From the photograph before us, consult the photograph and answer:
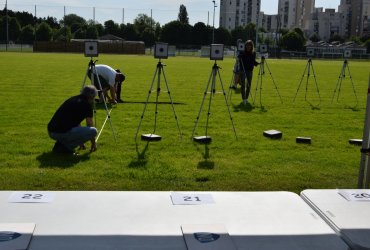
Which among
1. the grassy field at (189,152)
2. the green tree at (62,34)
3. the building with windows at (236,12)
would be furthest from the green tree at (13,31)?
the grassy field at (189,152)

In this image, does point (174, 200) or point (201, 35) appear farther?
point (201, 35)

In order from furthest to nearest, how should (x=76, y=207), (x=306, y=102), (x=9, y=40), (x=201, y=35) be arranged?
(x=201, y=35), (x=9, y=40), (x=306, y=102), (x=76, y=207)

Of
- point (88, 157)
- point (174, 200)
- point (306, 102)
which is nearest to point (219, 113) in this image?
point (306, 102)

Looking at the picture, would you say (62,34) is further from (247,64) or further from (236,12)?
(247,64)

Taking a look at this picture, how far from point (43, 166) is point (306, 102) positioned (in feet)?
34.7

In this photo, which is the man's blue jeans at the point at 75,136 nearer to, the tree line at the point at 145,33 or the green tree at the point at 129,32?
the tree line at the point at 145,33

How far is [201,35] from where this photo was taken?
271ft

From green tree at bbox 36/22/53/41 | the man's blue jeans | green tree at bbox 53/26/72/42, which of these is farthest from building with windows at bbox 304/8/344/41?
the man's blue jeans

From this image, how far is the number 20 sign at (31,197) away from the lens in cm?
311

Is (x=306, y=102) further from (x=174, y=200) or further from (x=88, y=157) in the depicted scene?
(x=174, y=200)

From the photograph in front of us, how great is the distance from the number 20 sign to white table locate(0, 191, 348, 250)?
0.05 meters

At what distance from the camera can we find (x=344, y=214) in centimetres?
296

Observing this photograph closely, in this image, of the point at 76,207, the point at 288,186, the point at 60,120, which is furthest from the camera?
the point at 60,120

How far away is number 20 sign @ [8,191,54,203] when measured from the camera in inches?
123
